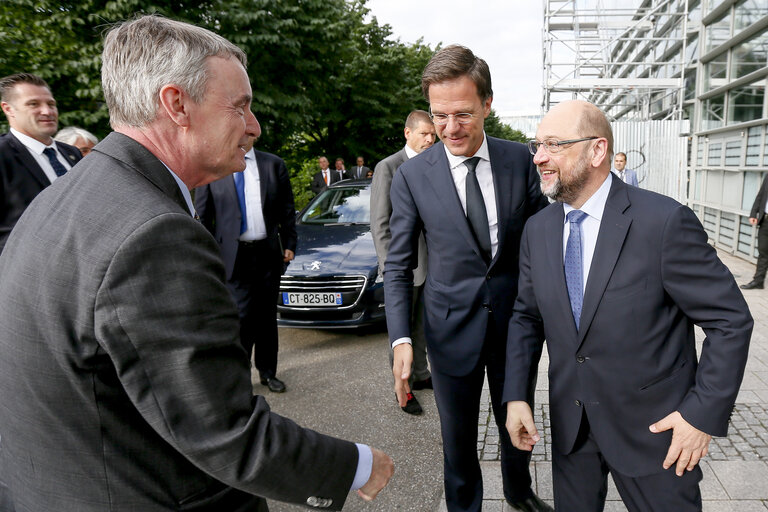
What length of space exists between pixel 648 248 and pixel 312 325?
13.9ft

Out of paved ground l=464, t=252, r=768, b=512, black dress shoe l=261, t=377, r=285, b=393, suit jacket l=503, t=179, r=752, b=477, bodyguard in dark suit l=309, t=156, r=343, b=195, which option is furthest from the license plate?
bodyguard in dark suit l=309, t=156, r=343, b=195

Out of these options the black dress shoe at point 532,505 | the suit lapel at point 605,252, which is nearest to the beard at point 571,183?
the suit lapel at point 605,252

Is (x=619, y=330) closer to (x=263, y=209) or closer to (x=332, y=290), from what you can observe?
Answer: (x=263, y=209)

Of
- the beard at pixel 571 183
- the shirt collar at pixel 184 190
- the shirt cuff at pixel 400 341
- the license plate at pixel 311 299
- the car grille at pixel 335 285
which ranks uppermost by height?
the shirt collar at pixel 184 190

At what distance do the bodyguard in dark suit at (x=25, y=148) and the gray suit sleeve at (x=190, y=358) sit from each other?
10.5 ft

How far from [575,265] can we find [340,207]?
18.2ft

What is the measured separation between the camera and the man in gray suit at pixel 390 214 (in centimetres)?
424

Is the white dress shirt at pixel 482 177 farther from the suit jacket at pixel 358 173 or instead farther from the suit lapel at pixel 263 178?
the suit jacket at pixel 358 173

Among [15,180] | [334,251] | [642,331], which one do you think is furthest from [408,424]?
[15,180]

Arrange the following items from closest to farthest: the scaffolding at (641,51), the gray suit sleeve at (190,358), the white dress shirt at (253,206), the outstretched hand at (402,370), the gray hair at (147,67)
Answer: the gray suit sleeve at (190,358) < the gray hair at (147,67) < the outstretched hand at (402,370) < the white dress shirt at (253,206) < the scaffolding at (641,51)

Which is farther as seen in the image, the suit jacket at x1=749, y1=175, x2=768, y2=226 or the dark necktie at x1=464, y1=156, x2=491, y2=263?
the suit jacket at x1=749, y1=175, x2=768, y2=226

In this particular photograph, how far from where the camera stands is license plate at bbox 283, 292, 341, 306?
5.50 metres

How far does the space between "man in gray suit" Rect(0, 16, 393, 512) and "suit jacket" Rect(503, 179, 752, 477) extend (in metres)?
0.95

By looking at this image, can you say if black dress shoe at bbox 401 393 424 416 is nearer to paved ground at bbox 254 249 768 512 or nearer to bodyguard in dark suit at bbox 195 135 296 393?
paved ground at bbox 254 249 768 512
